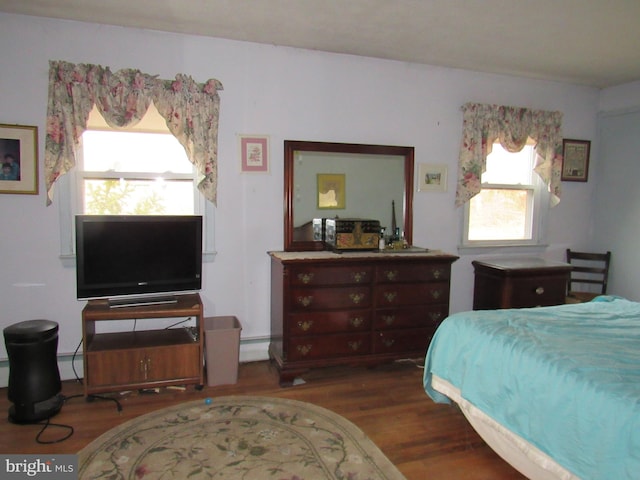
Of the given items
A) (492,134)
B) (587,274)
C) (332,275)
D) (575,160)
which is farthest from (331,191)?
(587,274)

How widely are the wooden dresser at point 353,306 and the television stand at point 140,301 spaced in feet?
2.57

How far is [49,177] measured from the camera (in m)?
2.80

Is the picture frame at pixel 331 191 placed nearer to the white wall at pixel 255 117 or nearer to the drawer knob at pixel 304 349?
the white wall at pixel 255 117

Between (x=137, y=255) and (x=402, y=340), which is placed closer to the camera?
(x=137, y=255)

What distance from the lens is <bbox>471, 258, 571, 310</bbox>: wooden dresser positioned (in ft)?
11.7

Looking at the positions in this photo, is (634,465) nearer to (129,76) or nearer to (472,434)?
(472,434)

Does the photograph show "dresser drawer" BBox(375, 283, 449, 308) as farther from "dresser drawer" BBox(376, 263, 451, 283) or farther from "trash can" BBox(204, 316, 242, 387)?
"trash can" BBox(204, 316, 242, 387)

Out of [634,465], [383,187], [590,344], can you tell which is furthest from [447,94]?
[634,465]

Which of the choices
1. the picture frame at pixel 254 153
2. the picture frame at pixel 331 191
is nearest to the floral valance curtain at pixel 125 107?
the picture frame at pixel 254 153

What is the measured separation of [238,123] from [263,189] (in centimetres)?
55

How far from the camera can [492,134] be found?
3809 millimetres

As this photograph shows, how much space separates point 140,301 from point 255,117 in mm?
1630

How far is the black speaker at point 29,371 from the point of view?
2.39m

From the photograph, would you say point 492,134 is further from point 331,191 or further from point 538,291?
point 331,191
